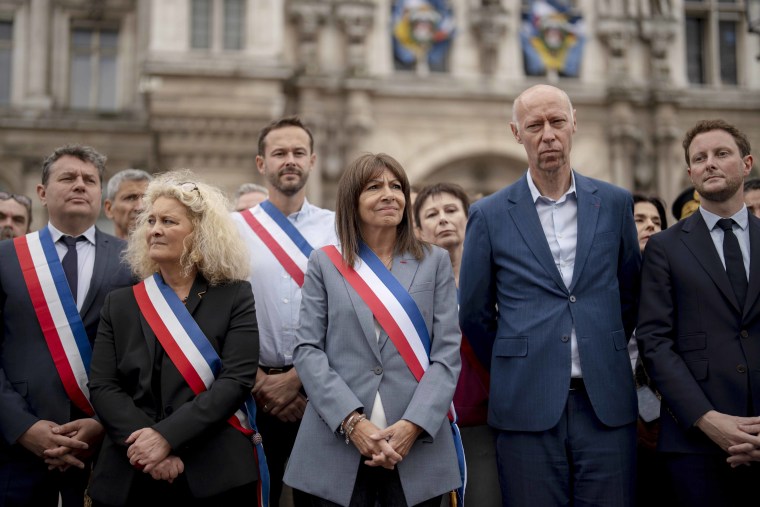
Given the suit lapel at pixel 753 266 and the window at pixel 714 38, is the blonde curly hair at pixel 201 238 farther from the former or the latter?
the window at pixel 714 38

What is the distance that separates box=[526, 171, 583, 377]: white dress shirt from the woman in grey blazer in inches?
20.9

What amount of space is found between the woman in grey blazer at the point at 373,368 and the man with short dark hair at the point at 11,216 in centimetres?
339

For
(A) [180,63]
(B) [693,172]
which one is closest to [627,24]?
(A) [180,63]

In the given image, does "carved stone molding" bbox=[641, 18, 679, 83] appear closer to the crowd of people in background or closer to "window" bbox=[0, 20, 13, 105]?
the crowd of people in background

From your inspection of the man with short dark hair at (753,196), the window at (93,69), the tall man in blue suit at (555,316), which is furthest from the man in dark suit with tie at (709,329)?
the window at (93,69)

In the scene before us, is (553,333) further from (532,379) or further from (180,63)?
(180,63)

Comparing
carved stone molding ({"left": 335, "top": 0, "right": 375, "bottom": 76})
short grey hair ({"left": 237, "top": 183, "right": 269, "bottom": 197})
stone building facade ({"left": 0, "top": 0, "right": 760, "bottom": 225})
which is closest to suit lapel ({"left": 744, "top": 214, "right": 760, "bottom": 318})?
short grey hair ({"left": 237, "top": 183, "right": 269, "bottom": 197})

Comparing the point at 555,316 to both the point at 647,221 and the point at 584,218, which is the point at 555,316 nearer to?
the point at 584,218

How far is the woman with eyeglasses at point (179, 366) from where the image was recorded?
3307mm

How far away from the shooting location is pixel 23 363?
12.4 feet

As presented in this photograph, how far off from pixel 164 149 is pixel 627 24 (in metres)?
8.60

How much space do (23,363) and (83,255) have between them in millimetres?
654

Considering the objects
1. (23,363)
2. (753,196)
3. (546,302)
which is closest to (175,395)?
(23,363)

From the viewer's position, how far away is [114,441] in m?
3.33
